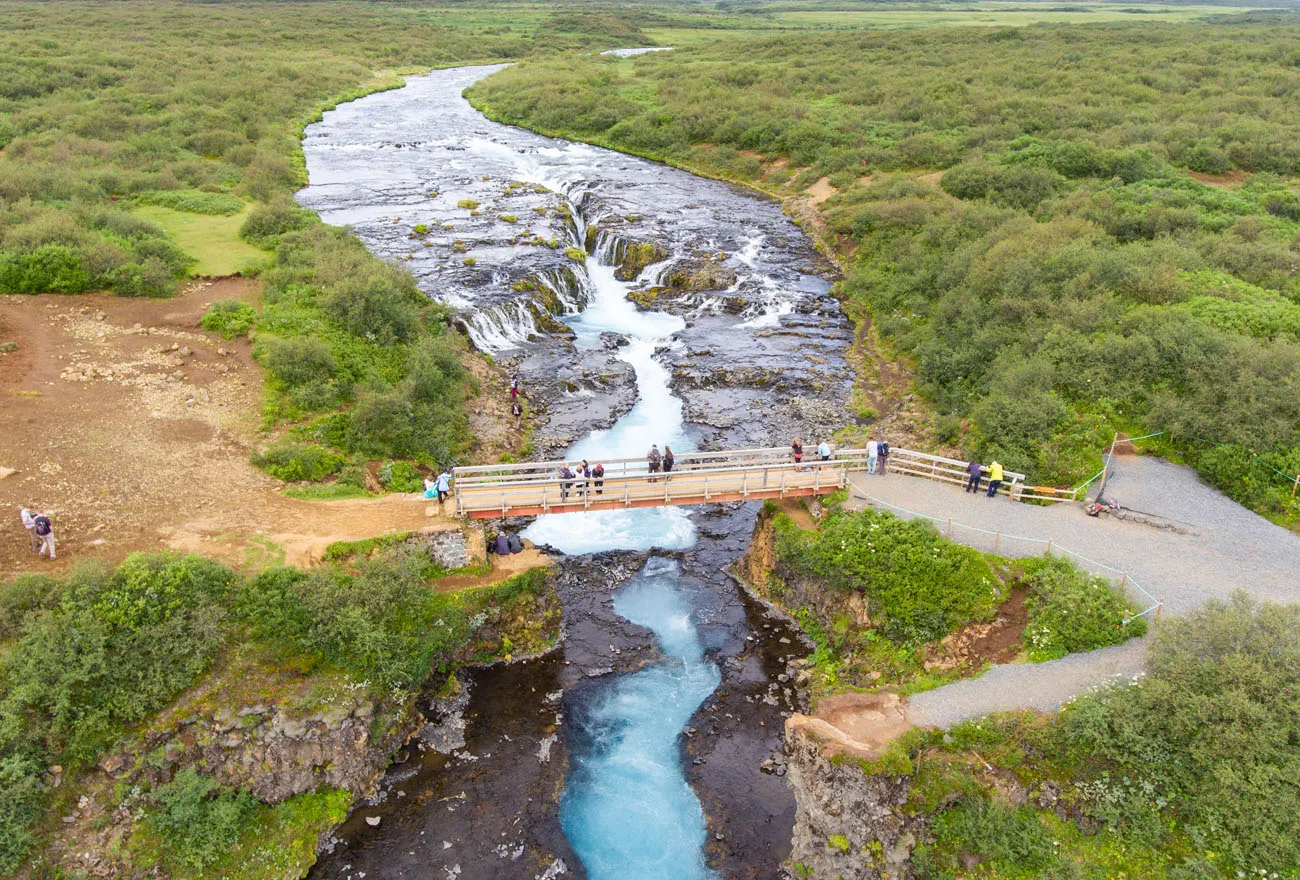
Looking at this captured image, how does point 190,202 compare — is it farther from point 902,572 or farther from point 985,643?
point 985,643

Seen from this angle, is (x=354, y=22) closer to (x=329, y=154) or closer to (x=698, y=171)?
(x=329, y=154)

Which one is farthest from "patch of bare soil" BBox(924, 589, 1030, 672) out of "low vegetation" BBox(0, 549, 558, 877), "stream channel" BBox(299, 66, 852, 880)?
"low vegetation" BBox(0, 549, 558, 877)

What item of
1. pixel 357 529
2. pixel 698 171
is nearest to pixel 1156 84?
pixel 698 171

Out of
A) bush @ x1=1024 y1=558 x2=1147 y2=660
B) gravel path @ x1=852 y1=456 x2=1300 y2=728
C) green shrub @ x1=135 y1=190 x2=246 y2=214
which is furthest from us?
green shrub @ x1=135 y1=190 x2=246 y2=214

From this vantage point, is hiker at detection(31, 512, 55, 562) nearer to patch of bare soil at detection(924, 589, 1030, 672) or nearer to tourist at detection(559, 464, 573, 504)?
tourist at detection(559, 464, 573, 504)

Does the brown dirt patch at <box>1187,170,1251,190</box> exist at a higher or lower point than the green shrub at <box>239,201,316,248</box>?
higher

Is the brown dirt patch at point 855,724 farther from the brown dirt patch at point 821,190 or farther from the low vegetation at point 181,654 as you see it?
the brown dirt patch at point 821,190

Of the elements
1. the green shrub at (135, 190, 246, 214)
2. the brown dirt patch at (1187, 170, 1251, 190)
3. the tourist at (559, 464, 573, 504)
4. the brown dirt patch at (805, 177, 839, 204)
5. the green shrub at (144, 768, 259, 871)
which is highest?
the brown dirt patch at (1187, 170, 1251, 190)
